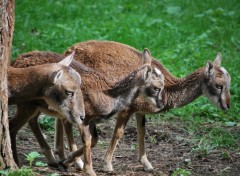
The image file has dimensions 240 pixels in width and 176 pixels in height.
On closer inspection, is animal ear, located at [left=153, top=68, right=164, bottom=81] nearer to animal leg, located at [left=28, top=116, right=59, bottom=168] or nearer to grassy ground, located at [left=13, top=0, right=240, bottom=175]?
grassy ground, located at [left=13, top=0, right=240, bottom=175]

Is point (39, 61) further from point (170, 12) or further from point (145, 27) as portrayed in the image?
point (170, 12)

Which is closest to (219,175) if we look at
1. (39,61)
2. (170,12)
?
(39,61)

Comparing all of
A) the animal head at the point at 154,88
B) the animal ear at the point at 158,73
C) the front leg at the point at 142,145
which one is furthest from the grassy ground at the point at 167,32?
the animal ear at the point at 158,73

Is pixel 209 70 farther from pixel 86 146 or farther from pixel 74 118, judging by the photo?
pixel 74 118

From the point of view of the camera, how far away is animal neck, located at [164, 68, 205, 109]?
1093cm

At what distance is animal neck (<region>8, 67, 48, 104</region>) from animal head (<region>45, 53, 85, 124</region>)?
11 centimetres

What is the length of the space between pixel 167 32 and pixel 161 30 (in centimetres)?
21

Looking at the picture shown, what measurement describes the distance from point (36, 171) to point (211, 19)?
10109mm

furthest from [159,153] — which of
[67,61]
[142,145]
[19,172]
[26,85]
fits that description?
[19,172]

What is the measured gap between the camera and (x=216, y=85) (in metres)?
10.9

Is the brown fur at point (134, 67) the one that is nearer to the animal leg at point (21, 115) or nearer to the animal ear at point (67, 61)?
the animal ear at point (67, 61)

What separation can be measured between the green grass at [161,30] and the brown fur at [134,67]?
135cm

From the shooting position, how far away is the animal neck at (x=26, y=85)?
30.2 feet

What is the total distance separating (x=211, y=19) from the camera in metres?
18.1
